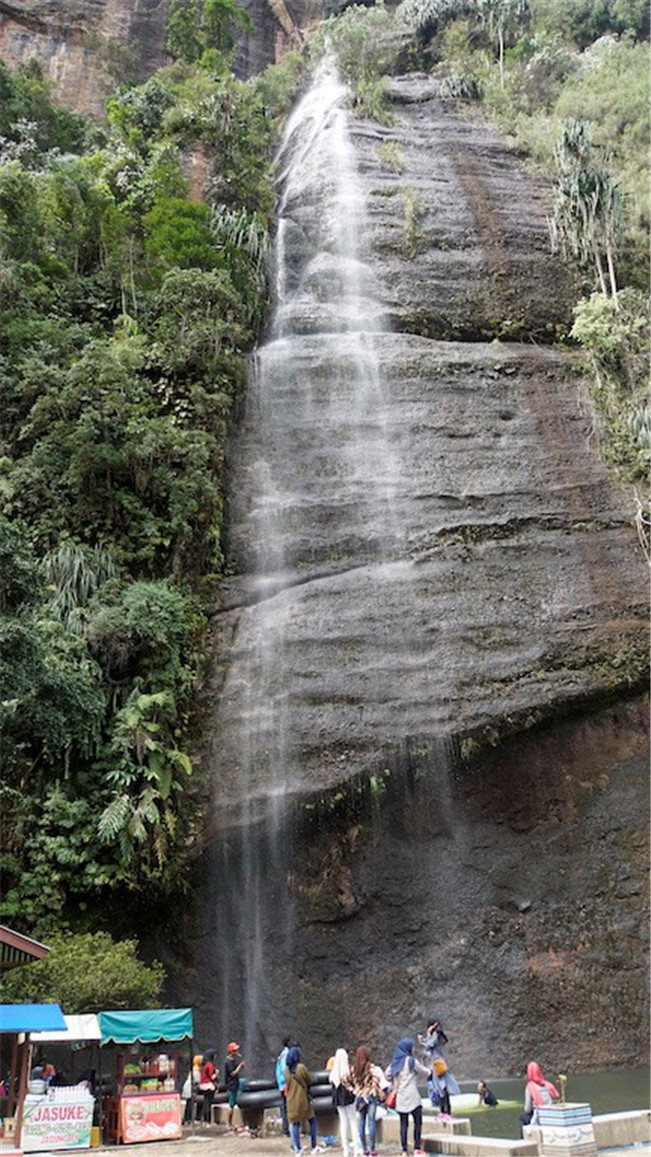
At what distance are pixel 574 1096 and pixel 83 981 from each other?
232 inches

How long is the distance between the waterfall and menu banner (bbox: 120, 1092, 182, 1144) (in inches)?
134

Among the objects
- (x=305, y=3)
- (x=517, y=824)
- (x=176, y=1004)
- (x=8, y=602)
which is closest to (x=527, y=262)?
(x=517, y=824)

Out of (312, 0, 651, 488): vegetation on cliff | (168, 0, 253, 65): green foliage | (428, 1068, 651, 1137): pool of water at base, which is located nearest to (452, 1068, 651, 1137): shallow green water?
(428, 1068, 651, 1137): pool of water at base

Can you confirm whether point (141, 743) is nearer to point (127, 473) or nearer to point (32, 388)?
point (127, 473)

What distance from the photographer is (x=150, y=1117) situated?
9.41m

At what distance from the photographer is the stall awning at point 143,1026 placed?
9.35 meters

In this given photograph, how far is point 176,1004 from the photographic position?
42.6 feet

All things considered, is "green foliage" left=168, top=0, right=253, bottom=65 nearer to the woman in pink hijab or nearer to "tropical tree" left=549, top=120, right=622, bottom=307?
"tropical tree" left=549, top=120, right=622, bottom=307

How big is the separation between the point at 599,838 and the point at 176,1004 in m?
6.39

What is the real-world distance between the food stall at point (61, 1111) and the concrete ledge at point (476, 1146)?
3130 millimetres

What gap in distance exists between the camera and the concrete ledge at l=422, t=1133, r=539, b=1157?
291 inches

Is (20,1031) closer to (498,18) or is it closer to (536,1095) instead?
(536,1095)

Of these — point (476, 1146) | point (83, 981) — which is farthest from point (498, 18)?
point (476, 1146)

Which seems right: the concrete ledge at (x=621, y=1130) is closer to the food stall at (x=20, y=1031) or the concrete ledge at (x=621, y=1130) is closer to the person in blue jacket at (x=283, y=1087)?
the person in blue jacket at (x=283, y=1087)
